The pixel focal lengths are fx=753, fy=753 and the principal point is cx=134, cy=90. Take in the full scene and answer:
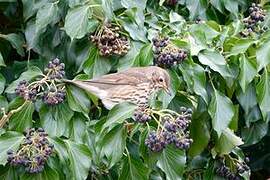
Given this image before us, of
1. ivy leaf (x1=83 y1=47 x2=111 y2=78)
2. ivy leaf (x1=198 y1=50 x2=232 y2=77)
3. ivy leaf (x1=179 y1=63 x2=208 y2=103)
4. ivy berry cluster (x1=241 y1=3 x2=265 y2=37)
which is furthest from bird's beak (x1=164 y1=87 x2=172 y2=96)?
ivy berry cluster (x1=241 y1=3 x2=265 y2=37)

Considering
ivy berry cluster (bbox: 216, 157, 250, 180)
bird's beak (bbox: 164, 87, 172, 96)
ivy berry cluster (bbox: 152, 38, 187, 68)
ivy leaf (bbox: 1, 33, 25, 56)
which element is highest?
ivy berry cluster (bbox: 152, 38, 187, 68)

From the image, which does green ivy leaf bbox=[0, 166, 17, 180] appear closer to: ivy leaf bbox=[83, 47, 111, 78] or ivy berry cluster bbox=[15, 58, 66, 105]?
ivy berry cluster bbox=[15, 58, 66, 105]

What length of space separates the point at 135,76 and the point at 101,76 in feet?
0.55

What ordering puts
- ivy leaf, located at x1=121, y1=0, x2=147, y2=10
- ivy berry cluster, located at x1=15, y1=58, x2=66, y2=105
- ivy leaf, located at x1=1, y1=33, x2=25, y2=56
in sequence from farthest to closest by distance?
ivy leaf, located at x1=1, y1=33, x2=25, y2=56
ivy leaf, located at x1=121, y1=0, x2=147, y2=10
ivy berry cluster, located at x1=15, y1=58, x2=66, y2=105

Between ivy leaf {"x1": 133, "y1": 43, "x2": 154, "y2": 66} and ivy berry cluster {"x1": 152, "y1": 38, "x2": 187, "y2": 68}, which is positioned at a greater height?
ivy berry cluster {"x1": 152, "y1": 38, "x2": 187, "y2": 68}

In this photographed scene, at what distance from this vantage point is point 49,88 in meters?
2.69

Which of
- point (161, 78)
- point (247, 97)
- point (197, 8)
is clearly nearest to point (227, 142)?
point (247, 97)

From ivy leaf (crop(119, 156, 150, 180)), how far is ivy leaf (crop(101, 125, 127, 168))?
17 cm

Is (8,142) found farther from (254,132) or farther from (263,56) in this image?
(254,132)

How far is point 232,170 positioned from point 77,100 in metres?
0.90

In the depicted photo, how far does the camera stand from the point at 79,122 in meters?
2.82

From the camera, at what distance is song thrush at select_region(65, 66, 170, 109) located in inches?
113

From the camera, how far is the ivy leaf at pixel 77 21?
10.1 ft

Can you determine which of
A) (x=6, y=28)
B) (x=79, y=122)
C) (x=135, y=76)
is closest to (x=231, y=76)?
(x=135, y=76)
